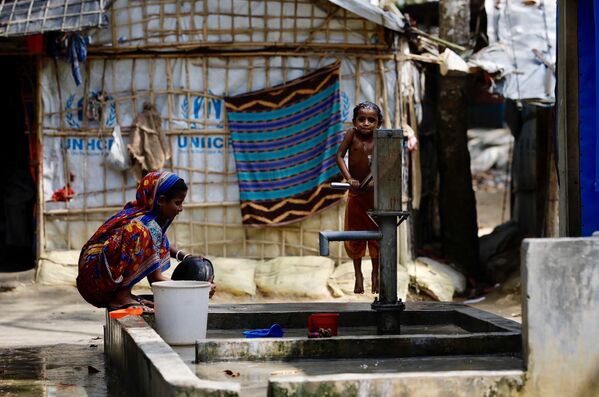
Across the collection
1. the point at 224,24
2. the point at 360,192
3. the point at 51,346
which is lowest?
the point at 51,346

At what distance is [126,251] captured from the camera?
657cm

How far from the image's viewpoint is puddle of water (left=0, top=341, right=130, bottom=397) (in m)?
5.73

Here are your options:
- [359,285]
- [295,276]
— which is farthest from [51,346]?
[295,276]

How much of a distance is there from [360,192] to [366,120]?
2.02 ft

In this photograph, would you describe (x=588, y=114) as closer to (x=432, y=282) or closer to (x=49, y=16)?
(x=432, y=282)

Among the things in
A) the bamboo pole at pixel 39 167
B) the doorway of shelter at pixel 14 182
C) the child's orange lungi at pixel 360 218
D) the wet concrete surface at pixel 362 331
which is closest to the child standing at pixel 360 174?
the child's orange lungi at pixel 360 218

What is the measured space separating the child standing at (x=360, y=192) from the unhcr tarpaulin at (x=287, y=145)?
Answer: 10.3 ft

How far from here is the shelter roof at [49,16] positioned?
1064 cm

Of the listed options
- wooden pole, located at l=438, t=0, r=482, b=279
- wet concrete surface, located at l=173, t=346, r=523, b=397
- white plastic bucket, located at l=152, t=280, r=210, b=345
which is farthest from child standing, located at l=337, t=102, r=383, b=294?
wooden pole, located at l=438, t=0, r=482, b=279

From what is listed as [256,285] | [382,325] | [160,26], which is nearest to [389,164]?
[382,325]

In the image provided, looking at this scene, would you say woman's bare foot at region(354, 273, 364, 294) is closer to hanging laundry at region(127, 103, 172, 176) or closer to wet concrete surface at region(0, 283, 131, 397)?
wet concrete surface at region(0, 283, 131, 397)

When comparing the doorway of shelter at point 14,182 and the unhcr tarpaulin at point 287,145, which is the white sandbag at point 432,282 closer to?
the unhcr tarpaulin at point 287,145

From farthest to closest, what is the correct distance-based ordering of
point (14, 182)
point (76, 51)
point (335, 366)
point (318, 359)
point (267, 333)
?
point (14, 182), point (76, 51), point (267, 333), point (318, 359), point (335, 366)

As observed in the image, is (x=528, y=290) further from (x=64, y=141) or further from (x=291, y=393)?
(x=64, y=141)
